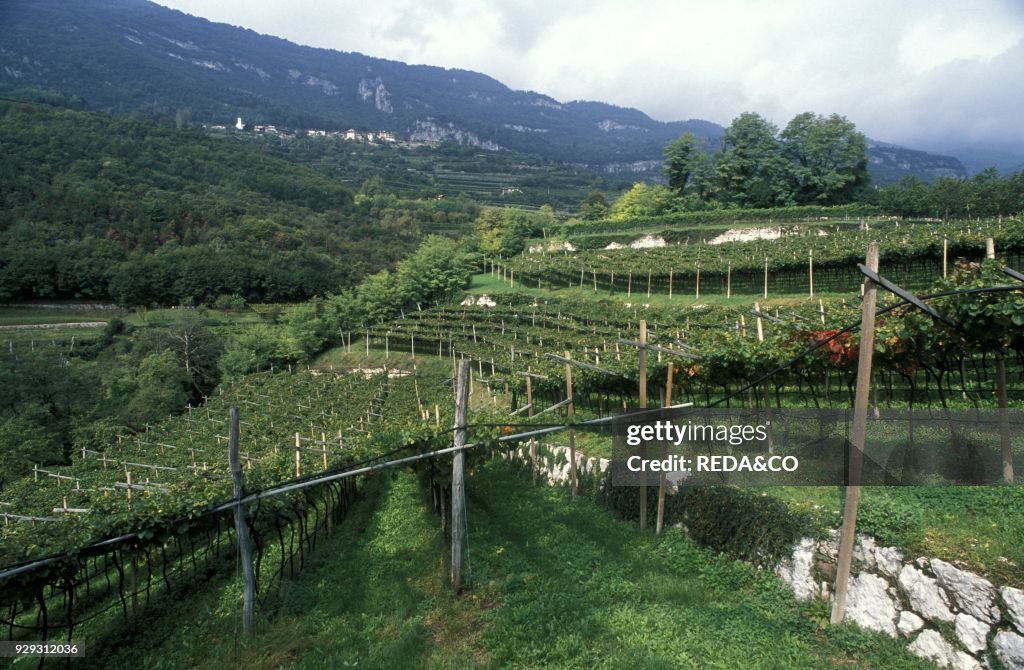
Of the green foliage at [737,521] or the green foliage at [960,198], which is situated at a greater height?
the green foliage at [960,198]

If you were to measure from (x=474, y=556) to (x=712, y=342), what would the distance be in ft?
19.3

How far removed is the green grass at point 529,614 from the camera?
606 cm

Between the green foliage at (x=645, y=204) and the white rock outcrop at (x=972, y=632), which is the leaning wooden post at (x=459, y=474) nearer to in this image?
the white rock outcrop at (x=972, y=632)

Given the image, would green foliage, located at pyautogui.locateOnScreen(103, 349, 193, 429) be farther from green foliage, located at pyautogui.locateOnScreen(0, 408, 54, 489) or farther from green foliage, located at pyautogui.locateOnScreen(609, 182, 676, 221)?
green foliage, located at pyautogui.locateOnScreen(609, 182, 676, 221)

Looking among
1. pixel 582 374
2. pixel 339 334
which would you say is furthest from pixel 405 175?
pixel 582 374

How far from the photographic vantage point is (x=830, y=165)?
174 ft

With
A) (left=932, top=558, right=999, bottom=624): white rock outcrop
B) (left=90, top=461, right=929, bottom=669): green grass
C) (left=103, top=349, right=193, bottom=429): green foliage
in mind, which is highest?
(left=932, top=558, right=999, bottom=624): white rock outcrop

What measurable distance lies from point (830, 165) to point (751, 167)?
6.64 m

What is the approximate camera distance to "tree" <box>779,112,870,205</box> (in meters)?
51.7

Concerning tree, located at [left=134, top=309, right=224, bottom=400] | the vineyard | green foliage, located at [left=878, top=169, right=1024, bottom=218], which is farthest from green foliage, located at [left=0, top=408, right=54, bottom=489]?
green foliage, located at [left=878, top=169, right=1024, bottom=218]

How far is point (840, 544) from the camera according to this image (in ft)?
19.2

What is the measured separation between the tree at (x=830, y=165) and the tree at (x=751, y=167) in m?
1.42

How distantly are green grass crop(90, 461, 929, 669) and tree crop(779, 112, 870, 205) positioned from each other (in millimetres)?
51474

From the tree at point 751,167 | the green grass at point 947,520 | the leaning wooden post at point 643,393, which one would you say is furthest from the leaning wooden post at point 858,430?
the tree at point 751,167
